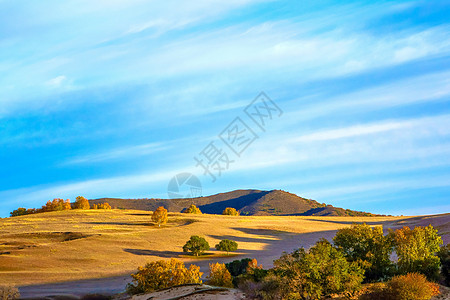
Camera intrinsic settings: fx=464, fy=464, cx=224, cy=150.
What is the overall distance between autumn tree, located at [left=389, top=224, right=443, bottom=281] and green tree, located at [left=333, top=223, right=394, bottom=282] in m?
0.60

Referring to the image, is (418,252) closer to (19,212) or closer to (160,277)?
(160,277)

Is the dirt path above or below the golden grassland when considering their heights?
below

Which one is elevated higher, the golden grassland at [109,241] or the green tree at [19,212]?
the green tree at [19,212]

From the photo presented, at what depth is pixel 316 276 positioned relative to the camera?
23.2 metres

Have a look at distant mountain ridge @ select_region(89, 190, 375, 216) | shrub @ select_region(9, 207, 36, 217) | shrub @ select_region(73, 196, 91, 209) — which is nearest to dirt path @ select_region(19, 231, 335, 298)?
shrub @ select_region(73, 196, 91, 209)

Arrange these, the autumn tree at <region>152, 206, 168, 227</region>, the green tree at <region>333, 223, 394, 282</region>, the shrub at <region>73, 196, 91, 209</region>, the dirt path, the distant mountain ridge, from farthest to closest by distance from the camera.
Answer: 1. the distant mountain ridge
2. the shrub at <region>73, 196, 91, 209</region>
3. the autumn tree at <region>152, 206, 168, 227</region>
4. the dirt path
5. the green tree at <region>333, 223, 394, 282</region>

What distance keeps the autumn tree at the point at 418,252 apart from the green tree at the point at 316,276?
4846 millimetres

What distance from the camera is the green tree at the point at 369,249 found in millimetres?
27281

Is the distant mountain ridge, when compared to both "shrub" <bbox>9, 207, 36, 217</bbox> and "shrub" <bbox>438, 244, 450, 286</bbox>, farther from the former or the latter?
"shrub" <bbox>438, 244, 450, 286</bbox>

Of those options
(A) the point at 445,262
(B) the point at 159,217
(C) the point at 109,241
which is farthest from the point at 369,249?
(B) the point at 159,217

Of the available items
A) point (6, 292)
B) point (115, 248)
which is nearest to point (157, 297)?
point (6, 292)

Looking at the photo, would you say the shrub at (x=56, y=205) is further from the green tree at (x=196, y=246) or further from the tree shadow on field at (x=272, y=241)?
the green tree at (x=196, y=246)

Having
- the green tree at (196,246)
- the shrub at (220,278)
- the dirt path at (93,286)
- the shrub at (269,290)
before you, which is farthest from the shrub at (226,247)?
the shrub at (269,290)

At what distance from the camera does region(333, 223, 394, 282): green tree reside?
2728 centimetres
